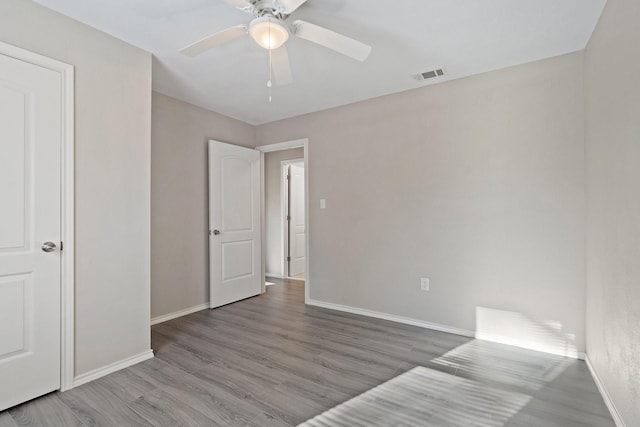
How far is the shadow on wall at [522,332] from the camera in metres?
2.51

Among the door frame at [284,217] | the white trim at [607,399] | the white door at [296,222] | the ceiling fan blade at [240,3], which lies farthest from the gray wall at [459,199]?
the ceiling fan blade at [240,3]

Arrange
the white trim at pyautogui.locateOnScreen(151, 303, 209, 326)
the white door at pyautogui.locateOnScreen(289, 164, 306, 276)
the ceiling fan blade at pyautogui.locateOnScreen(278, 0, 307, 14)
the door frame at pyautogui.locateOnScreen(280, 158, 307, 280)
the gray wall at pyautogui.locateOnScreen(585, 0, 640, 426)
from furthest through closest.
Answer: the white door at pyautogui.locateOnScreen(289, 164, 306, 276), the door frame at pyautogui.locateOnScreen(280, 158, 307, 280), the white trim at pyautogui.locateOnScreen(151, 303, 209, 326), the ceiling fan blade at pyautogui.locateOnScreen(278, 0, 307, 14), the gray wall at pyautogui.locateOnScreen(585, 0, 640, 426)

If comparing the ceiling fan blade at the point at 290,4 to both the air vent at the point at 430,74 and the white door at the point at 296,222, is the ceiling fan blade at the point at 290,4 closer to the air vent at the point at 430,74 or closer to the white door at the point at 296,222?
the air vent at the point at 430,74

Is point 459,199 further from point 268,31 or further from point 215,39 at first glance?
point 215,39

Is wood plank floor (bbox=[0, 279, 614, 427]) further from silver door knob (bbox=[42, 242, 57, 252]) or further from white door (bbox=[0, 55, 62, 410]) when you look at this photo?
silver door knob (bbox=[42, 242, 57, 252])

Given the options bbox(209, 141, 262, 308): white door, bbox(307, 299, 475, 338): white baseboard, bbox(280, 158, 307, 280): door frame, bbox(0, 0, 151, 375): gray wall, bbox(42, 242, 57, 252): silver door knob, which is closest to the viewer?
bbox(42, 242, 57, 252): silver door knob

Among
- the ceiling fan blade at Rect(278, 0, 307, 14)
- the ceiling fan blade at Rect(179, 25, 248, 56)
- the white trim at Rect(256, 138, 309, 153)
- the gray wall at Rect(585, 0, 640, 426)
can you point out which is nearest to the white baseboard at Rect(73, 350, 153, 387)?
the ceiling fan blade at Rect(179, 25, 248, 56)

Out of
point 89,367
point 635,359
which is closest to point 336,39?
point 635,359

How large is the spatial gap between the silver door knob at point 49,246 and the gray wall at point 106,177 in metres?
0.12

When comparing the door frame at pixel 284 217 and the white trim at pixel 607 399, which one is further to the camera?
the door frame at pixel 284 217

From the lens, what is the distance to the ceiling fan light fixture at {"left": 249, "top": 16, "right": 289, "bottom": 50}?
1730 mm

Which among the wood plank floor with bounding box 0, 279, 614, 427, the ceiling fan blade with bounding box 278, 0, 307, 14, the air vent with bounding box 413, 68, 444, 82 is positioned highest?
the air vent with bounding box 413, 68, 444, 82

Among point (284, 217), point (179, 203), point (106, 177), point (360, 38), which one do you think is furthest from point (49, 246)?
point (284, 217)

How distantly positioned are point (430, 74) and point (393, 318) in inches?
98.2
